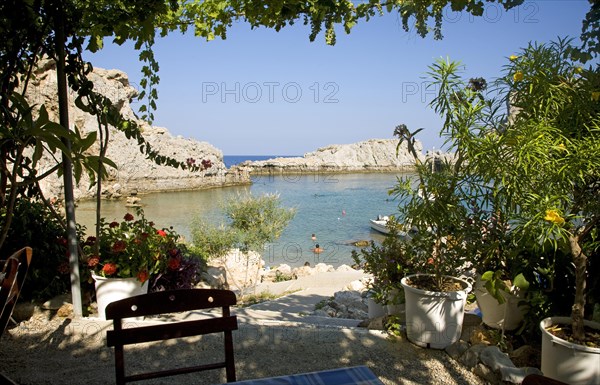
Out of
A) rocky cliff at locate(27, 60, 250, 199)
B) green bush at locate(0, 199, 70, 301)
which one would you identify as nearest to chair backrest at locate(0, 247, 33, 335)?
green bush at locate(0, 199, 70, 301)

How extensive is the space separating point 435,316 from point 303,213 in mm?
25482

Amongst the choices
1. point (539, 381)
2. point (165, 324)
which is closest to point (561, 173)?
point (539, 381)

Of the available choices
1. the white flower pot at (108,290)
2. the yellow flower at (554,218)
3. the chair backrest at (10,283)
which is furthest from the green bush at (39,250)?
the yellow flower at (554,218)

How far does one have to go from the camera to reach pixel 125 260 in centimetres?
355

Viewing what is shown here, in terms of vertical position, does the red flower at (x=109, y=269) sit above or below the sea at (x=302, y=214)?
above

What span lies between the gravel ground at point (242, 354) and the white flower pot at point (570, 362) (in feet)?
1.64

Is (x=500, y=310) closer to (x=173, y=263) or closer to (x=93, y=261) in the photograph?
(x=173, y=263)

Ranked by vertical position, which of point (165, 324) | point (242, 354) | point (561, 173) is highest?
point (561, 173)

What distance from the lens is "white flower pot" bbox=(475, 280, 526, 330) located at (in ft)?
9.80

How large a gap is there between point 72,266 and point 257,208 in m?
7.51

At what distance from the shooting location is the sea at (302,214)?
54.2ft

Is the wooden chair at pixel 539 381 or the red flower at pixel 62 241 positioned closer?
the wooden chair at pixel 539 381

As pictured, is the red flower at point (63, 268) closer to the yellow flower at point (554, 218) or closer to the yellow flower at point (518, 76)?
the yellow flower at point (554, 218)

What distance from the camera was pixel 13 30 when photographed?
2.71 metres
